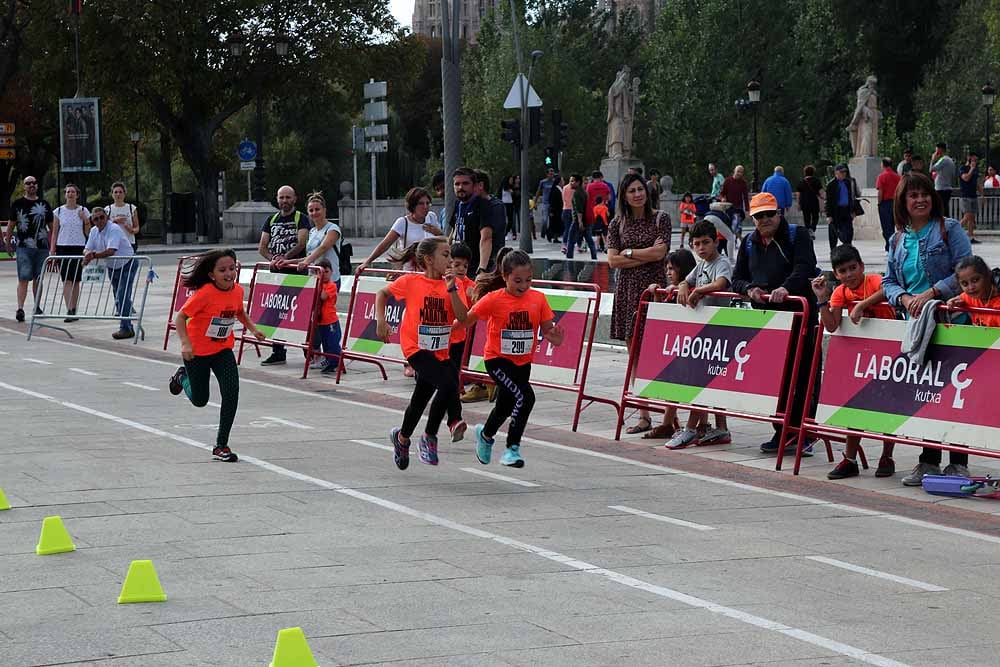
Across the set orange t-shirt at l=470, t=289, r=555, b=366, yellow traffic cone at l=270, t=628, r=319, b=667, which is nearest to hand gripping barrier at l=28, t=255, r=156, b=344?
Result: orange t-shirt at l=470, t=289, r=555, b=366

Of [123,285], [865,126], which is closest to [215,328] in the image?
[123,285]

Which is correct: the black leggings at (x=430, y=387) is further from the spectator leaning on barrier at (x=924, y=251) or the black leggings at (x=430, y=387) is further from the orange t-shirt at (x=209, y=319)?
the spectator leaning on barrier at (x=924, y=251)

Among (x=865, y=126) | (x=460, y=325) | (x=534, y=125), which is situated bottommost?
(x=460, y=325)

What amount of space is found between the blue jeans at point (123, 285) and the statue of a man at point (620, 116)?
3612 cm

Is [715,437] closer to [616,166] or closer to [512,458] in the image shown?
[512,458]

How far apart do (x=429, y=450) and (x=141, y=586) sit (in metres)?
3.76

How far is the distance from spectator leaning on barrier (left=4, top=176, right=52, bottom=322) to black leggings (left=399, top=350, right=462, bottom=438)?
11598 mm

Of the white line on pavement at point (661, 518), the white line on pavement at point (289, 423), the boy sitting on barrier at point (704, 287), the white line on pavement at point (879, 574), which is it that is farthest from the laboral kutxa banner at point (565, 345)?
the white line on pavement at point (879, 574)

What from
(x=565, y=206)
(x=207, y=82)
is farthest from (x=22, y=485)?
(x=207, y=82)

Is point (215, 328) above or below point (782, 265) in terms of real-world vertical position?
below

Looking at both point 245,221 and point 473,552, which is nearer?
point 473,552

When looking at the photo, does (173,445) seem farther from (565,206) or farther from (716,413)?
(565,206)

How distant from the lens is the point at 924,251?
9.52m

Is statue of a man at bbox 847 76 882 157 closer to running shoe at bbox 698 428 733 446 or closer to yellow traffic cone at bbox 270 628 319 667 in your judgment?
running shoe at bbox 698 428 733 446
